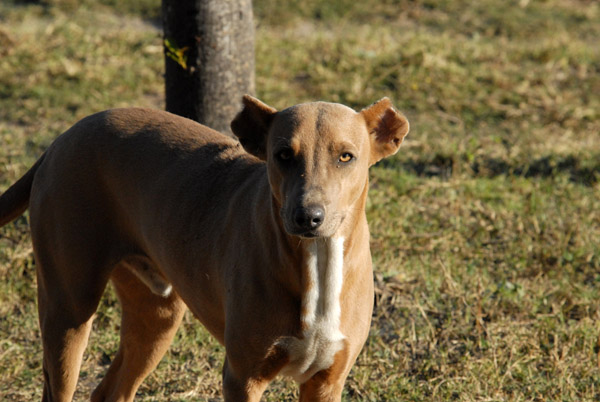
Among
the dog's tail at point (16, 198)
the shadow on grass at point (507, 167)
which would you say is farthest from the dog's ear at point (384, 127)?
the shadow on grass at point (507, 167)

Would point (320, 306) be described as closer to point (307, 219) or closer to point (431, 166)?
point (307, 219)

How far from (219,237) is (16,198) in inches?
42.2

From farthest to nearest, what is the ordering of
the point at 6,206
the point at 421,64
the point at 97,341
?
the point at 421,64
the point at 97,341
the point at 6,206

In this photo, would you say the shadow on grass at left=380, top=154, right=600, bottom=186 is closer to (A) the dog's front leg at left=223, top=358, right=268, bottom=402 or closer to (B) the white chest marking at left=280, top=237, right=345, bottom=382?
(B) the white chest marking at left=280, top=237, right=345, bottom=382

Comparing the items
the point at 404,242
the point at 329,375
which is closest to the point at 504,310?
the point at 404,242

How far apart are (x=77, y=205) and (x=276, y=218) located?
947 mm

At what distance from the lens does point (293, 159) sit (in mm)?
2900

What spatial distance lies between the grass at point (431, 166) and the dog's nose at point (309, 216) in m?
1.57

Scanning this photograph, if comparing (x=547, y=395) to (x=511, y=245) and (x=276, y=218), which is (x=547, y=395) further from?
(x=276, y=218)

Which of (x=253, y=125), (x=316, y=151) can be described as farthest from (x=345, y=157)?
(x=253, y=125)

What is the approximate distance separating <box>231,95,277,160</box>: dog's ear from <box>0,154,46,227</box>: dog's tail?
3.60 feet

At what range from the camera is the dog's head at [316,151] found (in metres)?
2.76

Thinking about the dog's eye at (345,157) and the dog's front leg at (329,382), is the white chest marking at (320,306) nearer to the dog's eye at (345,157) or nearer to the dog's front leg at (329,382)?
the dog's front leg at (329,382)

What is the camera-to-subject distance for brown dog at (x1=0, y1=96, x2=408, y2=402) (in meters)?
2.95
